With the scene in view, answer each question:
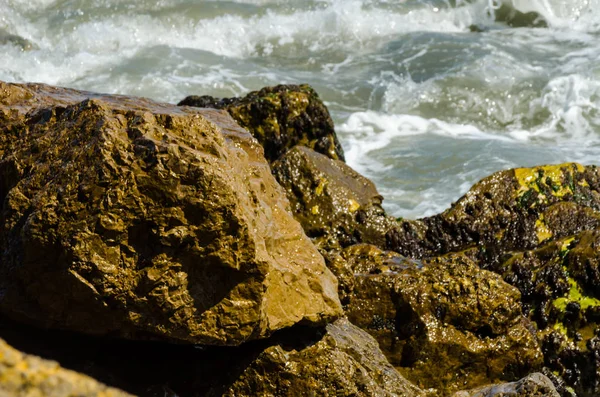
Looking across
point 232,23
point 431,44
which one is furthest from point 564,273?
point 232,23

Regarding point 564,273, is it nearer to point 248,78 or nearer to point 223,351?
point 223,351

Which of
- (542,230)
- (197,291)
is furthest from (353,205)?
(197,291)

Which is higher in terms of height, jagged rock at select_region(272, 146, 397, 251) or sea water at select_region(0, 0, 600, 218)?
jagged rock at select_region(272, 146, 397, 251)

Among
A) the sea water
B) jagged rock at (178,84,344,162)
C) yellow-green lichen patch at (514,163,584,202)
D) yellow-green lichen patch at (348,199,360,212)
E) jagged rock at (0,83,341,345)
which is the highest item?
jagged rock at (0,83,341,345)

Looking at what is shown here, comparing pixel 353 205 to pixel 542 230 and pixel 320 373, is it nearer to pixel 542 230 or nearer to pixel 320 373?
pixel 542 230

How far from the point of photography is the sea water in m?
11.0

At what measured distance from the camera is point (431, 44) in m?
16.0

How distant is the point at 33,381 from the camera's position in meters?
1.77

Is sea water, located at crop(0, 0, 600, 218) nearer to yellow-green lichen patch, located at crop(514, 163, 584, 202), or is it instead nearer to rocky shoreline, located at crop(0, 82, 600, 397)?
yellow-green lichen patch, located at crop(514, 163, 584, 202)

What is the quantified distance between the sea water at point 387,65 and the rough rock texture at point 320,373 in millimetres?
4995

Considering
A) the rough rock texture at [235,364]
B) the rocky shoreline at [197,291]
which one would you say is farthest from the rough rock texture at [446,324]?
the rough rock texture at [235,364]

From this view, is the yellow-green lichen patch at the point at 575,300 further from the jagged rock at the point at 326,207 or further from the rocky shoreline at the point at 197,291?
the jagged rock at the point at 326,207

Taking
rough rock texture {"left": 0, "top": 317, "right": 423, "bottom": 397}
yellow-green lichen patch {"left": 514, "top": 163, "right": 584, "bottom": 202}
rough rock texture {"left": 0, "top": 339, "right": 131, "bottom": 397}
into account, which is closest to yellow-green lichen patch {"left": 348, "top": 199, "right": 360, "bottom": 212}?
yellow-green lichen patch {"left": 514, "top": 163, "right": 584, "bottom": 202}

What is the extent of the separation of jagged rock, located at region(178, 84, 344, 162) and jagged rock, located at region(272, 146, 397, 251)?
1.01m
